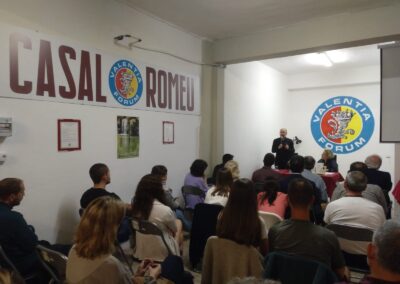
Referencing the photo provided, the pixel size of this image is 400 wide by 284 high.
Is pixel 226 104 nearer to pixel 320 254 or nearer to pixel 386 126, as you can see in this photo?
pixel 386 126

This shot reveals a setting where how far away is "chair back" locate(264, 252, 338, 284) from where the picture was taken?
1510 mm

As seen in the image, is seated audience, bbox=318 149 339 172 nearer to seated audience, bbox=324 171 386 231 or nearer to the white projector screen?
the white projector screen

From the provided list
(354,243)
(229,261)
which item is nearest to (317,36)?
(354,243)

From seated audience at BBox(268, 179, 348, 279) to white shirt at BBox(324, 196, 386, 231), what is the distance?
2.64ft

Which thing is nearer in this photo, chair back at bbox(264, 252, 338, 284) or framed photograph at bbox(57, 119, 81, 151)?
chair back at bbox(264, 252, 338, 284)

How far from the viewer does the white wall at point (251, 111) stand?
6230mm

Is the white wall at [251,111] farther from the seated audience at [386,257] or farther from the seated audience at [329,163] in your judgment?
the seated audience at [386,257]

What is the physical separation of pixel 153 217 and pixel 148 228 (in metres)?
0.20

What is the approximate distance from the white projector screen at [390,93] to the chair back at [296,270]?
371 centimetres

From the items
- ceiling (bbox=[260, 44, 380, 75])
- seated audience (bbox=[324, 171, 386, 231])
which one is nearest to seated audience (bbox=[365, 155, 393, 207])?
seated audience (bbox=[324, 171, 386, 231])

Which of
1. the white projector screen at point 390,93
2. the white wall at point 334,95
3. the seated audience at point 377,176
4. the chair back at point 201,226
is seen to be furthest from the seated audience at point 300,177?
the white wall at point 334,95

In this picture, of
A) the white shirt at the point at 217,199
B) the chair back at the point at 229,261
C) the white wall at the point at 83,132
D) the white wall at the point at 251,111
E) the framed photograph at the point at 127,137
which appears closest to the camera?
the chair back at the point at 229,261

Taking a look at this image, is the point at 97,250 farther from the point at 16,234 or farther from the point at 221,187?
the point at 221,187

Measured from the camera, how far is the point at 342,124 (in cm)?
835
